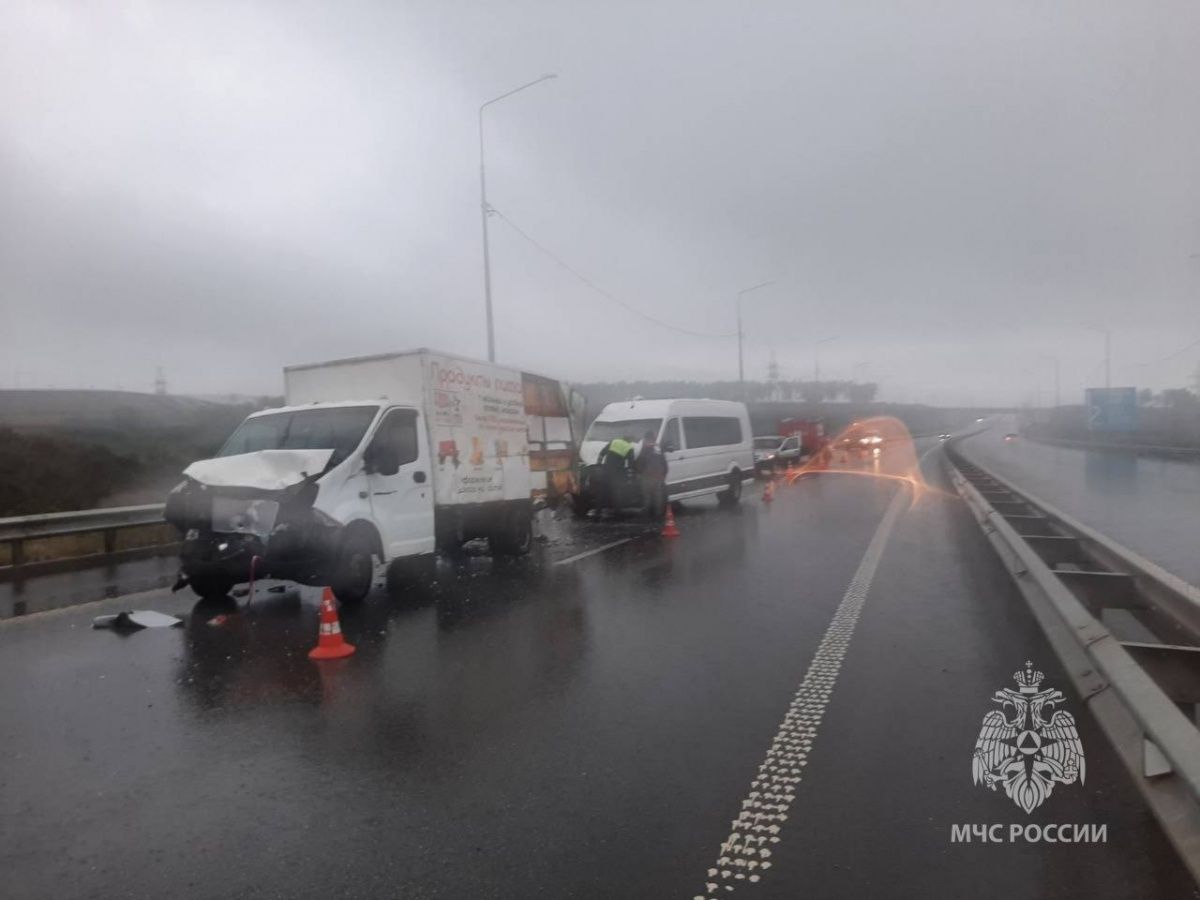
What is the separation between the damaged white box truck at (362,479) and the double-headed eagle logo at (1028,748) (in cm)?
655

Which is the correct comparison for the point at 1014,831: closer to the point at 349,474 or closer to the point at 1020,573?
the point at 1020,573

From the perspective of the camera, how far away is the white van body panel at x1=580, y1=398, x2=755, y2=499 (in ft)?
63.7

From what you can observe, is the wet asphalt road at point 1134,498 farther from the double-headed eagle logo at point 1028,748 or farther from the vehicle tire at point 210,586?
the vehicle tire at point 210,586

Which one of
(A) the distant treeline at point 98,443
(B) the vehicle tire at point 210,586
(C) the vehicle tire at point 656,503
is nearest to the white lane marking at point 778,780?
(B) the vehicle tire at point 210,586

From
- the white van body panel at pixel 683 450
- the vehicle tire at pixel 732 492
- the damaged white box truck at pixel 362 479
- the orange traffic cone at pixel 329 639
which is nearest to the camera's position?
the orange traffic cone at pixel 329 639

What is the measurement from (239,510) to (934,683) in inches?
269

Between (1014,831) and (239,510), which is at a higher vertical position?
(239,510)

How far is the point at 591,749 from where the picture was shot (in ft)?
17.7

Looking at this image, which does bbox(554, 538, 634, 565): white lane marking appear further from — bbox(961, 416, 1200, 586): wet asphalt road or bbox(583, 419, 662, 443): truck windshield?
bbox(961, 416, 1200, 586): wet asphalt road

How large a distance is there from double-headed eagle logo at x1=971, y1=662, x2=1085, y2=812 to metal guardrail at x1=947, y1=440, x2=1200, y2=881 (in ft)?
0.73

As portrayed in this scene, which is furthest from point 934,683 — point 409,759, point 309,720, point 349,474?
point 349,474

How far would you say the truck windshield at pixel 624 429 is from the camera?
63.9ft

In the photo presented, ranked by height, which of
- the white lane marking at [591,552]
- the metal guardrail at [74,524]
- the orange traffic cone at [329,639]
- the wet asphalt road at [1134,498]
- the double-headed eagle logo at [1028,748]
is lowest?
the wet asphalt road at [1134,498]

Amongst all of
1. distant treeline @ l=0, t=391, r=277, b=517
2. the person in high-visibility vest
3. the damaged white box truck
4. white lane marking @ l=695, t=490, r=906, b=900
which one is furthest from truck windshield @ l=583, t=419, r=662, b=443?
white lane marking @ l=695, t=490, r=906, b=900
